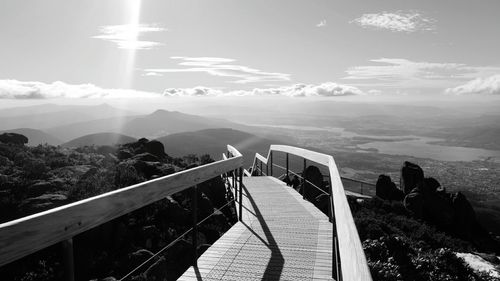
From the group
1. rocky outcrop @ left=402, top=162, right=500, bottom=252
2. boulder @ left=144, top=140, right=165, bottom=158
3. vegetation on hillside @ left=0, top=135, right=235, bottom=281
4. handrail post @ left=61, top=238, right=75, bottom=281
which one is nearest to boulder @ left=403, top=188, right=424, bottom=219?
rocky outcrop @ left=402, top=162, right=500, bottom=252

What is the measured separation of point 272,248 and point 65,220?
3473 mm

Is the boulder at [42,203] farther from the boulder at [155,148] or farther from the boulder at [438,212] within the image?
the boulder at [438,212]

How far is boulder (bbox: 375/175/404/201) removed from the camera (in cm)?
3438

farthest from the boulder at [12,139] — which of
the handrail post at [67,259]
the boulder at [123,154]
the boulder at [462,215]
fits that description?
the boulder at [462,215]

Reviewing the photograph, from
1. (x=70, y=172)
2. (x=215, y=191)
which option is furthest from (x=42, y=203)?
(x=215, y=191)

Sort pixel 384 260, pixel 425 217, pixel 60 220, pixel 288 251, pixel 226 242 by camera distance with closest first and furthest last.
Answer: pixel 60 220 < pixel 288 251 < pixel 226 242 < pixel 384 260 < pixel 425 217

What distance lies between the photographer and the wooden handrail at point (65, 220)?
1773mm

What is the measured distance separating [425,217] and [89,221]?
102ft

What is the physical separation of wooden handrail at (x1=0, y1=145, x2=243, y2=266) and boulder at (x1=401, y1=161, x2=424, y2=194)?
38643 millimetres

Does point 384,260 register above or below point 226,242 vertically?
below

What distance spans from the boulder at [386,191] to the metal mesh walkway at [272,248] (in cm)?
2860

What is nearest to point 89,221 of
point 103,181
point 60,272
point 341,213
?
point 341,213

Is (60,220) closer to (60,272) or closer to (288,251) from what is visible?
(288,251)

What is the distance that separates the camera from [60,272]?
6.47m
